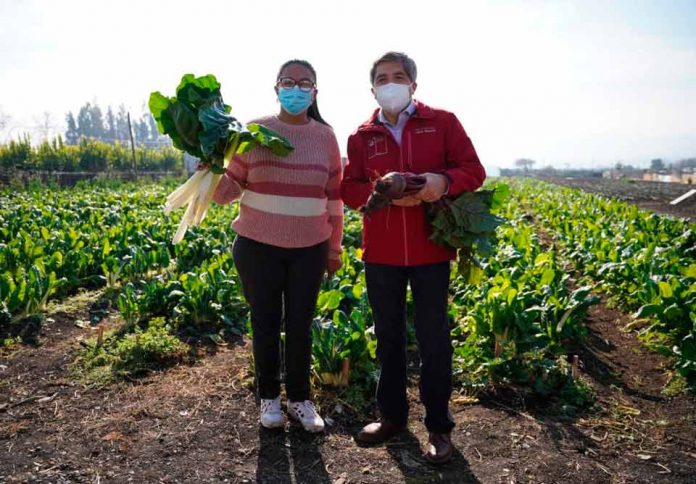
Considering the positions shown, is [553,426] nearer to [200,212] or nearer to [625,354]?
[625,354]

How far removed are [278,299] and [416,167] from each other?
3.66ft

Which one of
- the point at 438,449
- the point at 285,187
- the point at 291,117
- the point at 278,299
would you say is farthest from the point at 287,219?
the point at 438,449

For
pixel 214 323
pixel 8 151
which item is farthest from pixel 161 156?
pixel 214 323

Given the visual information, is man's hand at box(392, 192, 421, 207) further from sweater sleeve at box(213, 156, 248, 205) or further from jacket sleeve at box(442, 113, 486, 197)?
sweater sleeve at box(213, 156, 248, 205)

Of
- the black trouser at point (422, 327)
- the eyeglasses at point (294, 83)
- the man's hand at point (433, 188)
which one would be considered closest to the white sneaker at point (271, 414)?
the black trouser at point (422, 327)

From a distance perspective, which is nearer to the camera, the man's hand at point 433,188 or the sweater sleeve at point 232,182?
the man's hand at point 433,188

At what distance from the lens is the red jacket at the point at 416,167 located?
280 centimetres

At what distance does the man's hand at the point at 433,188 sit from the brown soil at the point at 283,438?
148cm

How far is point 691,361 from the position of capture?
3.93 m

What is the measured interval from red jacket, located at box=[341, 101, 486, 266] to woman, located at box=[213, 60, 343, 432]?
12.5 inches

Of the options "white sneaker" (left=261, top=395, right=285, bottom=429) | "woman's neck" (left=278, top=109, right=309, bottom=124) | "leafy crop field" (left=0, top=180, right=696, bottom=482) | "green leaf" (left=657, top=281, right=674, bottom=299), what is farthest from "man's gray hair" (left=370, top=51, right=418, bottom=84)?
"green leaf" (left=657, top=281, right=674, bottom=299)

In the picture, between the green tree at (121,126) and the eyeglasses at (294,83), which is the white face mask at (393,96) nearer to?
the eyeglasses at (294,83)

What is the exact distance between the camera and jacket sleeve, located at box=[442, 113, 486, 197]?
277cm

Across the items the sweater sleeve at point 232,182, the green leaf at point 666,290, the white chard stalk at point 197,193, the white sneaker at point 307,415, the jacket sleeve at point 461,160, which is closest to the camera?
the jacket sleeve at point 461,160
